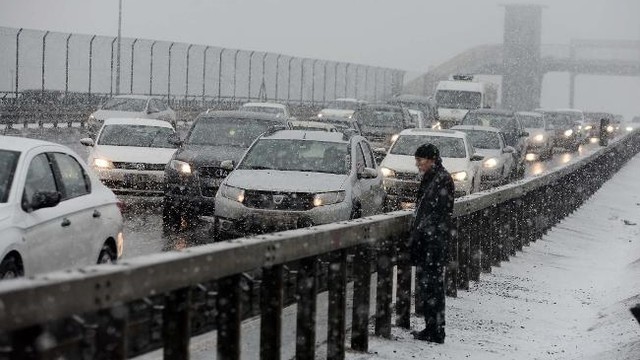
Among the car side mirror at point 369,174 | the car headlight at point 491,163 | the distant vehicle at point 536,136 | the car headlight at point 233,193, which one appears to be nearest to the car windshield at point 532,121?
the distant vehicle at point 536,136

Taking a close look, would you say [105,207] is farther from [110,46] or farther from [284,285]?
[110,46]

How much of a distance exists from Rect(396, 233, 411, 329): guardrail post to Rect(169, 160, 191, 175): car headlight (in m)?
9.20

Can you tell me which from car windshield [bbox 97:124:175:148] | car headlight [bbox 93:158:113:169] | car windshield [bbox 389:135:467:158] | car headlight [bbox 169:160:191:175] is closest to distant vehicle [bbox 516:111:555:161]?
car windshield [bbox 389:135:467:158]

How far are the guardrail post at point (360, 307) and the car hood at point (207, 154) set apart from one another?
10.3m

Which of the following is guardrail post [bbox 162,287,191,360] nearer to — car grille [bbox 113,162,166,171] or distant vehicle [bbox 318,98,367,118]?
car grille [bbox 113,162,166,171]

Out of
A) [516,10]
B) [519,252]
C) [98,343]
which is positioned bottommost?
[519,252]

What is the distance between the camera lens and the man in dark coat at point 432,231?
33.3ft

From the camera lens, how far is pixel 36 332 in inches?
195

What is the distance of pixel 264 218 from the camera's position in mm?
15203

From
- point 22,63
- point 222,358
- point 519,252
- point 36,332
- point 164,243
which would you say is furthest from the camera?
point 22,63

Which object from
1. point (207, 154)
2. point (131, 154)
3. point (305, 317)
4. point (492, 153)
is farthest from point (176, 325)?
point (492, 153)

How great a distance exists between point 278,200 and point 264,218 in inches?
11.3

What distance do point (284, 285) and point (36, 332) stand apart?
3.07m

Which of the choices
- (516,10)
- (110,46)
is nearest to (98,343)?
(110,46)
